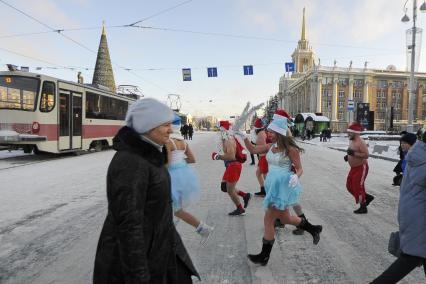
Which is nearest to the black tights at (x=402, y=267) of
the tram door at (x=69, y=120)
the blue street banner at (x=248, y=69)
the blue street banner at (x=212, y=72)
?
the tram door at (x=69, y=120)

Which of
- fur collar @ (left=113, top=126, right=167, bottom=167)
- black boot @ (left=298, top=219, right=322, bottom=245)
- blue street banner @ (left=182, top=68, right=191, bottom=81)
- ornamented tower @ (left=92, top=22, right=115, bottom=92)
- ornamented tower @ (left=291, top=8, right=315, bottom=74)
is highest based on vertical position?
ornamented tower @ (left=291, top=8, right=315, bottom=74)

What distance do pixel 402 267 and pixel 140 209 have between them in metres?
2.31

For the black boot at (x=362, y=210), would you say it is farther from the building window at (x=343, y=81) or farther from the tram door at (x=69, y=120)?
the building window at (x=343, y=81)

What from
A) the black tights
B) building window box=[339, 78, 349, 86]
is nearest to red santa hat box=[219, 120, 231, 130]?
the black tights

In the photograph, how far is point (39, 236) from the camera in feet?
17.8

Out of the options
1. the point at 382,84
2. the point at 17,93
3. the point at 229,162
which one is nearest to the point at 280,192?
the point at 229,162

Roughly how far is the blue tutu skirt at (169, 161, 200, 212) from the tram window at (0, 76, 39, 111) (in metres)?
12.8

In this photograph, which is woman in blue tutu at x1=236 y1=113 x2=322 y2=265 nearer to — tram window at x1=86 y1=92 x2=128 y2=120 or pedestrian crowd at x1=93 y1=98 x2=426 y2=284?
pedestrian crowd at x1=93 y1=98 x2=426 y2=284

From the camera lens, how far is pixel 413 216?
10.3 ft

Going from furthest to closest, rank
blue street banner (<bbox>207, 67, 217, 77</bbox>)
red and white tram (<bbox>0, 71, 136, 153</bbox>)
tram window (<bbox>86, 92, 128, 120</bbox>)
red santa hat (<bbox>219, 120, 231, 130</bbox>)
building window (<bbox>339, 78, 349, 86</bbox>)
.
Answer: building window (<bbox>339, 78, 349, 86</bbox>), blue street banner (<bbox>207, 67, 217, 77</bbox>), tram window (<bbox>86, 92, 128, 120</bbox>), red and white tram (<bbox>0, 71, 136, 153</bbox>), red santa hat (<bbox>219, 120, 231, 130</bbox>)

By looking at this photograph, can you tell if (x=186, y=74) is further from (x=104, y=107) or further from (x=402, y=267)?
(x=402, y=267)

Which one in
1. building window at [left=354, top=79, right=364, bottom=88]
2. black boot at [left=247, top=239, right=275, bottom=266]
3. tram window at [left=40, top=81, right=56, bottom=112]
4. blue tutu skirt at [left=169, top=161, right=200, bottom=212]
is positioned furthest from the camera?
building window at [left=354, top=79, right=364, bottom=88]

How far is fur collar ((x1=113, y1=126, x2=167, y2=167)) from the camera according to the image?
219 cm

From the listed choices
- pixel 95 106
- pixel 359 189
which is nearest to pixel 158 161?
pixel 359 189
